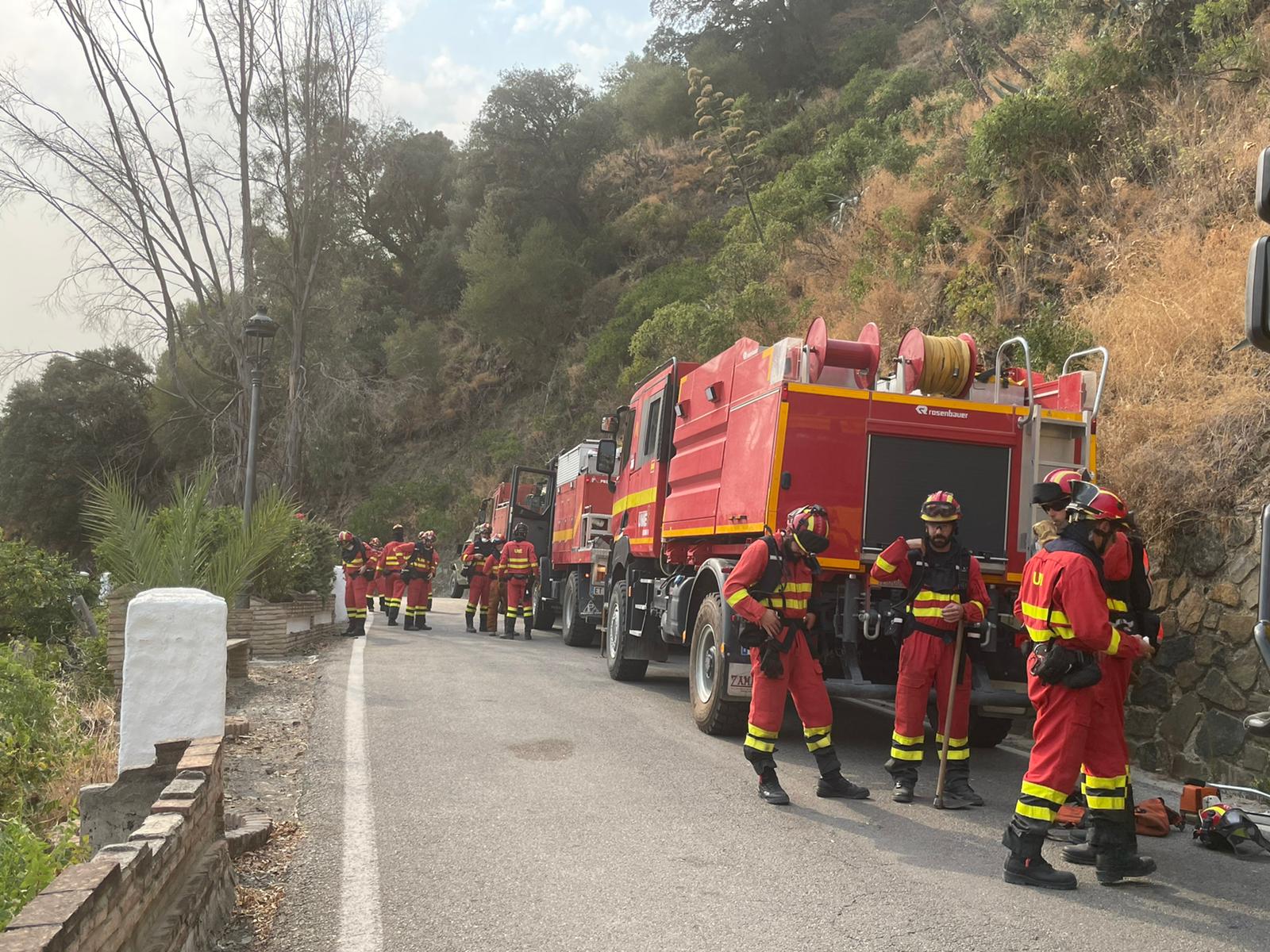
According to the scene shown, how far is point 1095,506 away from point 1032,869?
1.74 m

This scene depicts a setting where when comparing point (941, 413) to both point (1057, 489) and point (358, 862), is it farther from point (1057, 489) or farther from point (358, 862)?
point (358, 862)

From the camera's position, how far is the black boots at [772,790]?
251 inches

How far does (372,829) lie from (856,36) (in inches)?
1575

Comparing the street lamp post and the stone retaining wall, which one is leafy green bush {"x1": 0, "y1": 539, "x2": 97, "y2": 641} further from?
the stone retaining wall

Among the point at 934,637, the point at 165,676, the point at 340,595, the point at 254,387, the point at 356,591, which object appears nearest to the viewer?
the point at 165,676

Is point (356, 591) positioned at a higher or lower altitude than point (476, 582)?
lower

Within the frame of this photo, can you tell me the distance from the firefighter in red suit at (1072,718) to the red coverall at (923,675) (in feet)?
4.57

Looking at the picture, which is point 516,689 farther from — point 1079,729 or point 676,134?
point 676,134

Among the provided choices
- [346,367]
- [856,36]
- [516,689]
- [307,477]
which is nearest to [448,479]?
[307,477]

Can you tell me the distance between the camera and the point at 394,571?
1922cm

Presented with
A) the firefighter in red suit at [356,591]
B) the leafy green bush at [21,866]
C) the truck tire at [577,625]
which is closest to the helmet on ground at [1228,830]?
the leafy green bush at [21,866]

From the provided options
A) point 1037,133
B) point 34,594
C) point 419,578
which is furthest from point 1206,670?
point 419,578

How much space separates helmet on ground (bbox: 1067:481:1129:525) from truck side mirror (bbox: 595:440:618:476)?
8141 millimetres

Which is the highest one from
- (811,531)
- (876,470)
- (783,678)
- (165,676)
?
(876,470)
